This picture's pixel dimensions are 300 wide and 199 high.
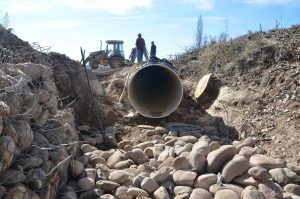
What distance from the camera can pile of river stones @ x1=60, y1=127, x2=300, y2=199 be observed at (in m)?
4.41

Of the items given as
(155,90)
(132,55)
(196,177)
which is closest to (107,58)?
(132,55)

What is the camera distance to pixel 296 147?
5.93 metres

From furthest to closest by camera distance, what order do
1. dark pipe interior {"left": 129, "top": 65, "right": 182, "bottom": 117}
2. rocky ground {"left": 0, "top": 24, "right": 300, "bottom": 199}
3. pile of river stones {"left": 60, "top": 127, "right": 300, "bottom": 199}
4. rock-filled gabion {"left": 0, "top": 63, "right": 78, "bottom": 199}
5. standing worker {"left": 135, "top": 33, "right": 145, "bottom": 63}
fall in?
1. standing worker {"left": 135, "top": 33, "right": 145, "bottom": 63}
2. dark pipe interior {"left": 129, "top": 65, "right": 182, "bottom": 117}
3. pile of river stones {"left": 60, "top": 127, "right": 300, "bottom": 199}
4. rocky ground {"left": 0, "top": 24, "right": 300, "bottom": 199}
5. rock-filled gabion {"left": 0, "top": 63, "right": 78, "bottom": 199}

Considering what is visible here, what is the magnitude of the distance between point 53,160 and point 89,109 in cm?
358

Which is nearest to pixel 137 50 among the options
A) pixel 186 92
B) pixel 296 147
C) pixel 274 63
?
pixel 186 92

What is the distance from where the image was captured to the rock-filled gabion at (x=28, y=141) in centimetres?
358

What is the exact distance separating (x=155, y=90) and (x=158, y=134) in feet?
6.31

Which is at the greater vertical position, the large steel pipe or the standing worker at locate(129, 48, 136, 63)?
the standing worker at locate(129, 48, 136, 63)

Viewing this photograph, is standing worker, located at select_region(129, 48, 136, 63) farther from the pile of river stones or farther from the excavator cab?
the pile of river stones

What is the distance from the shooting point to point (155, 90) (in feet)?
29.3

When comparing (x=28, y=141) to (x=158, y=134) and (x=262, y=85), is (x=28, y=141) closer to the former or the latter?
(x=158, y=134)

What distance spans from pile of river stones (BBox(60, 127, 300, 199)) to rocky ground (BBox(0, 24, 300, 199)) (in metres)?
0.01

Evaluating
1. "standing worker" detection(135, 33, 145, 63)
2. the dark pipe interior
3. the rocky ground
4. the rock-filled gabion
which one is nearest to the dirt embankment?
the rocky ground

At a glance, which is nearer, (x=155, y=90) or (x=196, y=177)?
(x=196, y=177)
